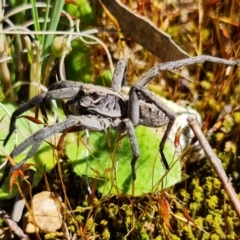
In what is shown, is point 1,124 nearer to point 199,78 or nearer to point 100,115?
point 100,115

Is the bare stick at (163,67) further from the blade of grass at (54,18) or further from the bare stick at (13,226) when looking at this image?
the bare stick at (13,226)

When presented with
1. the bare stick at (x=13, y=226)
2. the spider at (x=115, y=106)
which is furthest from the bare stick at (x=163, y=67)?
the bare stick at (x=13, y=226)

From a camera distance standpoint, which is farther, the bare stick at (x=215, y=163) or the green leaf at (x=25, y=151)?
the green leaf at (x=25, y=151)

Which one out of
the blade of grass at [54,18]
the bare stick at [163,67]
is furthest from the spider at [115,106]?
the blade of grass at [54,18]

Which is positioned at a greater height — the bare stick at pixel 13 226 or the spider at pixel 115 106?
the spider at pixel 115 106

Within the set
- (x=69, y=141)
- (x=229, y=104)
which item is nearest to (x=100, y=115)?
(x=69, y=141)

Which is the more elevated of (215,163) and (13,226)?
(215,163)

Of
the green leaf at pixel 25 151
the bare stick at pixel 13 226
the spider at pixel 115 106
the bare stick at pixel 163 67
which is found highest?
the bare stick at pixel 163 67

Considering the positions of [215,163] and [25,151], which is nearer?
[215,163]

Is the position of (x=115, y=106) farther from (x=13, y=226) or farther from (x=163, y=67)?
(x=13, y=226)

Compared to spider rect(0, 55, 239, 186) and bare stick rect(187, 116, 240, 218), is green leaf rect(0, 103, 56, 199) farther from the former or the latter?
bare stick rect(187, 116, 240, 218)

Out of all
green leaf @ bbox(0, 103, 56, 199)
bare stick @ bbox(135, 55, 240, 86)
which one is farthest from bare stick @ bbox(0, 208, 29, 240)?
bare stick @ bbox(135, 55, 240, 86)

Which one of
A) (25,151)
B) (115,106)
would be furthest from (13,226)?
(115,106)
